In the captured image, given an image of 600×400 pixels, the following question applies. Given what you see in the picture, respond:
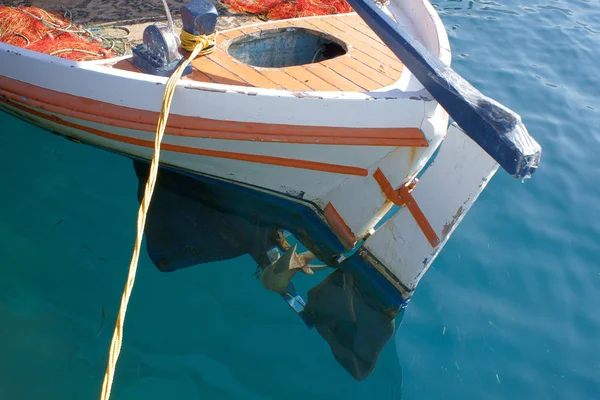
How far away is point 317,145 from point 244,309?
1.56m

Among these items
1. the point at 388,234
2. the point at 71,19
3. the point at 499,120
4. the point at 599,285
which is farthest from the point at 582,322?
the point at 71,19

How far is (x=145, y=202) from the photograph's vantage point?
269 centimetres

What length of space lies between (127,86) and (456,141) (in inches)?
80.9

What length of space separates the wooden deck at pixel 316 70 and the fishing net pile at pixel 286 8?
1.46 feet

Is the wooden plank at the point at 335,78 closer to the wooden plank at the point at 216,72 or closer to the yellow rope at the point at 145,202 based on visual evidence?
the wooden plank at the point at 216,72

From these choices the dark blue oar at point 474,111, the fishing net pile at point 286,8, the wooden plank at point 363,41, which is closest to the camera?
the dark blue oar at point 474,111

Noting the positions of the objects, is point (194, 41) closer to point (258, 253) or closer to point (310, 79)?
point (310, 79)

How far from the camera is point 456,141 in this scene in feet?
11.1

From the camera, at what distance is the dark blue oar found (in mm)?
2805

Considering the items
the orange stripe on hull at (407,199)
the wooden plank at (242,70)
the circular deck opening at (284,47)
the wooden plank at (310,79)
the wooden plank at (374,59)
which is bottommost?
the orange stripe on hull at (407,199)

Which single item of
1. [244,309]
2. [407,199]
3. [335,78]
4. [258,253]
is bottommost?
[244,309]

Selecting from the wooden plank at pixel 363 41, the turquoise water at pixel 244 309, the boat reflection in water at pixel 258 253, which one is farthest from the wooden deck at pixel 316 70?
the turquoise water at pixel 244 309

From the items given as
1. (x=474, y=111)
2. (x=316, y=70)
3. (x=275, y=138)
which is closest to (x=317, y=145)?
(x=275, y=138)

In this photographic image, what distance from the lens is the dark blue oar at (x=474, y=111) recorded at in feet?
9.20
